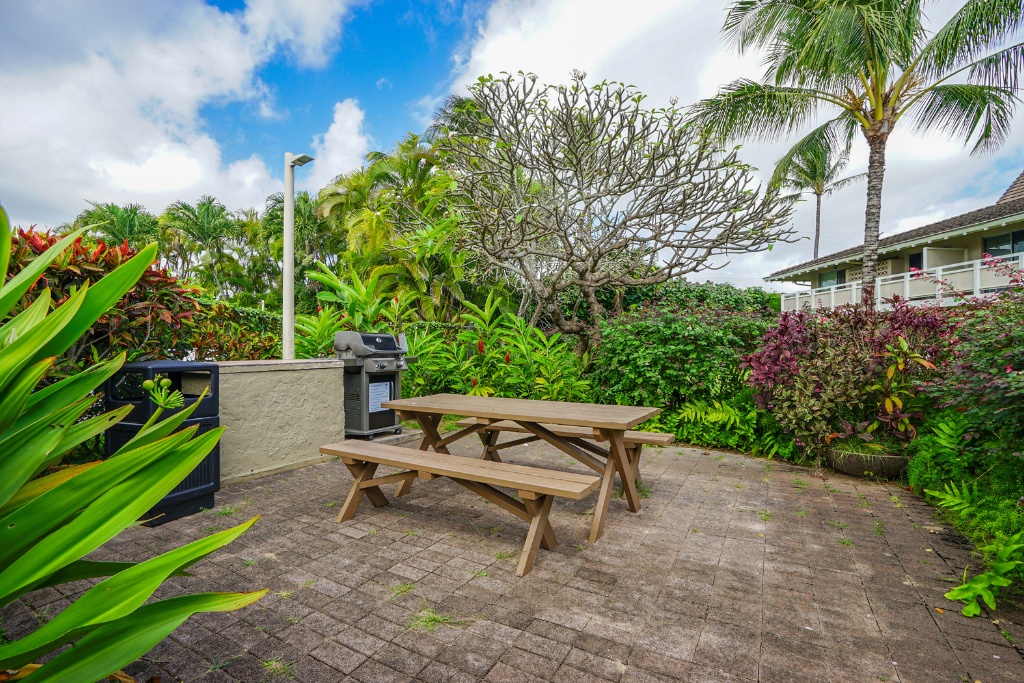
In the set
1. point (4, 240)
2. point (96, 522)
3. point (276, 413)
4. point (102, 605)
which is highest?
point (4, 240)

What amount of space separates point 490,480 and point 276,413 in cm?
292

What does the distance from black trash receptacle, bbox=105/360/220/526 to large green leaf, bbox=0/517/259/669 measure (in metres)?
2.89

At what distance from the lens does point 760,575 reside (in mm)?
2867

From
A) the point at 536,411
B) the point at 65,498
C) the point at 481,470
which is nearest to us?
the point at 65,498

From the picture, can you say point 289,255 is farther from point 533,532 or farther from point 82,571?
point 82,571

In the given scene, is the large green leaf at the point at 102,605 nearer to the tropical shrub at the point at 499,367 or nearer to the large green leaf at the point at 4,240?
the large green leaf at the point at 4,240

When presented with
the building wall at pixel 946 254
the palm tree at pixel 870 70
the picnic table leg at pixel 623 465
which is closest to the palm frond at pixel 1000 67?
the palm tree at pixel 870 70

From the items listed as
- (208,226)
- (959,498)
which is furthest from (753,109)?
(208,226)

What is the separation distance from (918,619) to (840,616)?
367 millimetres

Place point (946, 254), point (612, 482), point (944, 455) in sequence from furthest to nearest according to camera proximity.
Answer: point (946, 254) → point (944, 455) → point (612, 482)

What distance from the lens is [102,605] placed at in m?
0.89

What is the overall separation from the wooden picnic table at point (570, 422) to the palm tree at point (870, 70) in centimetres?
954

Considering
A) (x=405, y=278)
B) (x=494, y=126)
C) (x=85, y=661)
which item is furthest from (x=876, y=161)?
(x=85, y=661)

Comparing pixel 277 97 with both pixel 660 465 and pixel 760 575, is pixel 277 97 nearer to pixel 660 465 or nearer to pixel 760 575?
pixel 660 465
